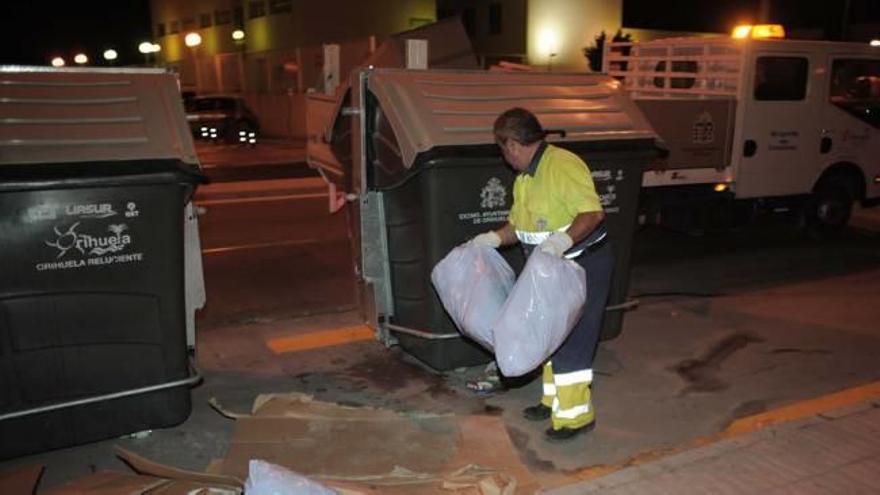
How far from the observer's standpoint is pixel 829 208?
360 inches

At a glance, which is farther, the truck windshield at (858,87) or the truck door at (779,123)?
the truck windshield at (858,87)

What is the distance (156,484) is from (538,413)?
79.1 inches

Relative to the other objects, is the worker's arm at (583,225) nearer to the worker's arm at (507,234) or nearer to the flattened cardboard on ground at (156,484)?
the worker's arm at (507,234)

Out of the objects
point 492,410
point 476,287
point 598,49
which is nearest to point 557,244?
point 476,287

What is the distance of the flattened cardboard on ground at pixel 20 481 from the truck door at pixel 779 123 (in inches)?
284

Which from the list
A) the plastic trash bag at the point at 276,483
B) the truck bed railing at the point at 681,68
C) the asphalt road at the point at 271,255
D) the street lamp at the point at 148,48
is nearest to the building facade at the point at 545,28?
the street lamp at the point at 148,48

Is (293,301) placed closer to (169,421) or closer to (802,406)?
(169,421)

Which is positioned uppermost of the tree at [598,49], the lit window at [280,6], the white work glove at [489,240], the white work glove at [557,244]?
the lit window at [280,6]

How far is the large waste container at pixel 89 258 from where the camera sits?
3.47 meters

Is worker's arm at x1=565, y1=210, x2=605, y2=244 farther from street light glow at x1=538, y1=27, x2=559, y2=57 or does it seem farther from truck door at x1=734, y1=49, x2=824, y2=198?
street light glow at x1=538, y1=27, x2=559, y2=57

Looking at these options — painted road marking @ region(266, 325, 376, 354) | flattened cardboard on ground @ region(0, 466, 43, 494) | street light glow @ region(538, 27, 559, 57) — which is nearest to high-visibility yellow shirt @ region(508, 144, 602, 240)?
painted road marking @ region(266, 325, 376, 354)

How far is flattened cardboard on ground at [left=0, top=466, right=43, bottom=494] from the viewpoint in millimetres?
3006

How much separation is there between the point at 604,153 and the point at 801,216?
555 cm

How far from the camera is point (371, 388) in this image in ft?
15.4
